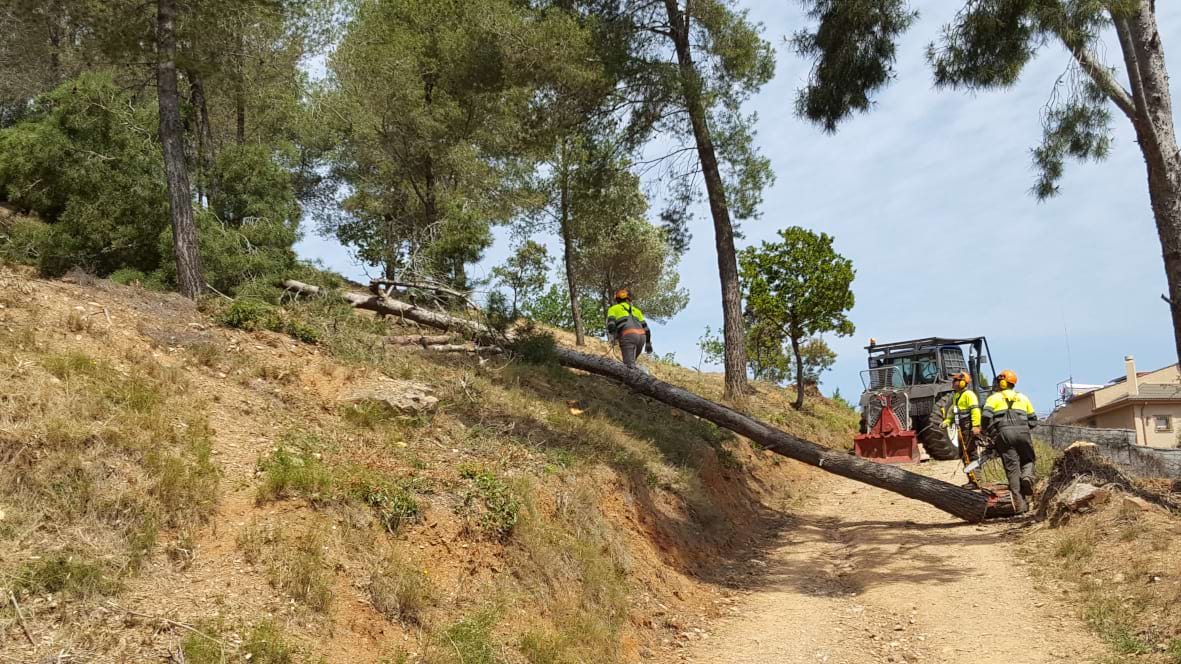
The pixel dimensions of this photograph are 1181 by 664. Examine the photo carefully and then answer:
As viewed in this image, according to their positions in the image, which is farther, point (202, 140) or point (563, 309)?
point (563, 309)

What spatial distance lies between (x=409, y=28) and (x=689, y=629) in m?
19.4

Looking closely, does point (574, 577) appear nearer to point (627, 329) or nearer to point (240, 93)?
point (627, 329)

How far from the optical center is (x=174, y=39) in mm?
11227

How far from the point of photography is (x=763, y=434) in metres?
12.5

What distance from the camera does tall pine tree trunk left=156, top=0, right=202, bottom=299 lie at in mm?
11031

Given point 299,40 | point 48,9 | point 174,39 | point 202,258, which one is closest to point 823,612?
point 202,258

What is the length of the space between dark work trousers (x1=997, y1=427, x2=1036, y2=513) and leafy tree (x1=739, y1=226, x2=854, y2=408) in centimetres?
1265

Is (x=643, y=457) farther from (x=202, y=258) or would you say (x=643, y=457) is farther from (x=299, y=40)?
(x=299, y=40)

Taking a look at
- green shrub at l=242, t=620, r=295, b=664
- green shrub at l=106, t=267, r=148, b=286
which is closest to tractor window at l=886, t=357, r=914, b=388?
green shrub at l=106, t=267, r=148, b=286

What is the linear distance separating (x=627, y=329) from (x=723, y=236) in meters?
4.98

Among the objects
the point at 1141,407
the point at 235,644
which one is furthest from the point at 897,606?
the point at 1141,407

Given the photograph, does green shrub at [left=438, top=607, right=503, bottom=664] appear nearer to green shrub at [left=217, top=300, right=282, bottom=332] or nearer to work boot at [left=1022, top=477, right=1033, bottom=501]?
green shrub at [left=217, top=300, right=282, bottom=332]

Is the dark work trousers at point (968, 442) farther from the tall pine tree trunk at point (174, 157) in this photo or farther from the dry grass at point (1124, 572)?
the tall pine tree trunk at point (174, 157)

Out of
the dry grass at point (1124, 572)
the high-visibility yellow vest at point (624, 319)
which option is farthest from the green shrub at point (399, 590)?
the high-visibility yellow vest at point (624, 319)
